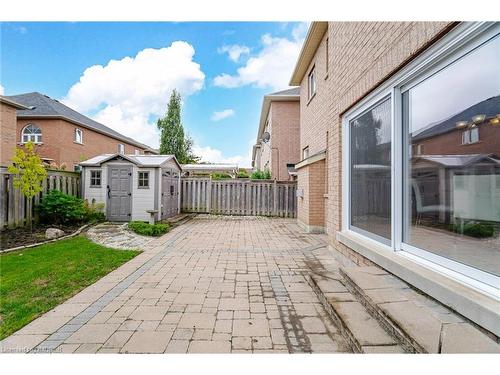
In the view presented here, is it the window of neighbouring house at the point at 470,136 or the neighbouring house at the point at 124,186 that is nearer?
the window of neighbouring house at the point at 470,136

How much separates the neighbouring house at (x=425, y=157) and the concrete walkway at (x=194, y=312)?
1037 mm

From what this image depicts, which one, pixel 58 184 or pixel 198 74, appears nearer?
pixel 58 184

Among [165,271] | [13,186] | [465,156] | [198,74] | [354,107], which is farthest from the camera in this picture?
[198,74]

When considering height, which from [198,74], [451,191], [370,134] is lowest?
[451,191]

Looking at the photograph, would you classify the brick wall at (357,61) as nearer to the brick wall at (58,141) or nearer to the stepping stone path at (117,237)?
the stepping stone path at (117,237)

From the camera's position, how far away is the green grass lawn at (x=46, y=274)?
2898 mm

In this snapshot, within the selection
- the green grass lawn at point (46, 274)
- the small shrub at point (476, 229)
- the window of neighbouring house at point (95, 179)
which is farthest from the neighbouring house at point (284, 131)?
the small shrub at point (476, 229)

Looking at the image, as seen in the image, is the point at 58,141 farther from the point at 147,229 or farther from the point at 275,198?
the point at 275,198

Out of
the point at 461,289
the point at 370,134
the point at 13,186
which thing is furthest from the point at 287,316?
the point at 13,186

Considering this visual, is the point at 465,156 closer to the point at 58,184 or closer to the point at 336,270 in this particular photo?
the point at 336,270

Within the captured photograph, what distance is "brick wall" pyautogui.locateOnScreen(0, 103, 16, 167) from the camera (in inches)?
493

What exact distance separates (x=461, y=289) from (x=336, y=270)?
234 cm

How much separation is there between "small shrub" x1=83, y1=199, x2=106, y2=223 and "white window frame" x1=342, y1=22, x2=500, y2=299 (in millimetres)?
8439

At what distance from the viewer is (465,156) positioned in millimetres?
2168
